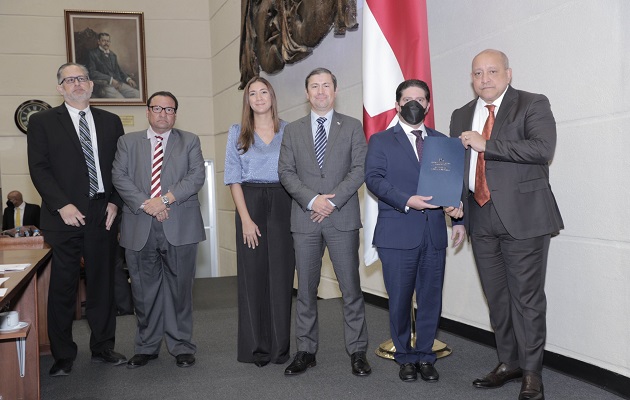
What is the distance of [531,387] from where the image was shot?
9.40ft

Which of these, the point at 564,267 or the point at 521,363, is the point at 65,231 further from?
the point at 564,267

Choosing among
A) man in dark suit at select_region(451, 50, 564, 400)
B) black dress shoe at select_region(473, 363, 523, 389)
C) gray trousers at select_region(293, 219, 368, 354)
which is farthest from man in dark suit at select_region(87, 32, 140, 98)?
black dress shoe at select_region(473, 363, 523, 389)

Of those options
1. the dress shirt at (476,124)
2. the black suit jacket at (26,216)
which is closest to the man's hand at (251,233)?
the dress shirt at (476,124)

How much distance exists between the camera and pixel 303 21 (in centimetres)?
569

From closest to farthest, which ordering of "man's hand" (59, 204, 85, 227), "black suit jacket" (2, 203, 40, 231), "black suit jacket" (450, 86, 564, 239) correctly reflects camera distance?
"black suit jacket" (450, 86, 564, 239), "man's hand" (59, 204, 85, 227), "black suit jacket" (2, 203, 40, 231)

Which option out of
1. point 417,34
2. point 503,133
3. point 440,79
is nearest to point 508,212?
point 503,133

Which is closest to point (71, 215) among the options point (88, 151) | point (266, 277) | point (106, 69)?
point (88, 151)

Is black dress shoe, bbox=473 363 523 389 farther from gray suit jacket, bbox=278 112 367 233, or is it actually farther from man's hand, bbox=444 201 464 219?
gray suit jacket, bbox=278 112 367 233

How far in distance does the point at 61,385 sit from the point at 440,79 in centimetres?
283

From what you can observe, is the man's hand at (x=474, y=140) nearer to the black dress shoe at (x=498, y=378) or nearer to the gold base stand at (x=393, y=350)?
the black dress shoe at (x=498, y=378)

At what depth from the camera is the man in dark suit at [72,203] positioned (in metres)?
3.54

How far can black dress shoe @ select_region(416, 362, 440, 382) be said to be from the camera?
319cm

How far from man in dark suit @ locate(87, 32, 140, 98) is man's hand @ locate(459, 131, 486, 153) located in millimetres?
6562

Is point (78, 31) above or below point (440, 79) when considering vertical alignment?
above
